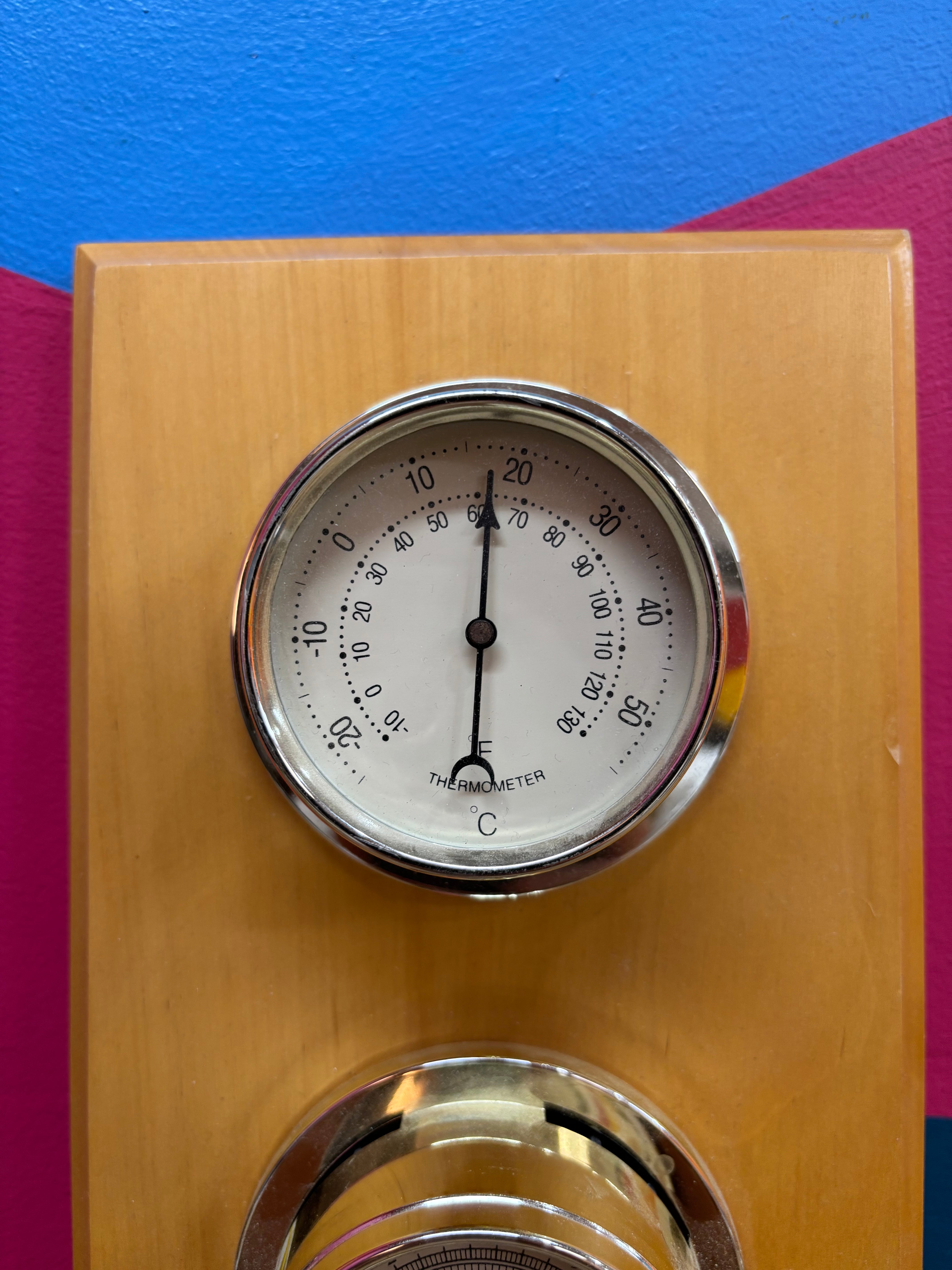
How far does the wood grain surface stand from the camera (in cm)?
47

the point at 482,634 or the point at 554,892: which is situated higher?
the point at 482,634

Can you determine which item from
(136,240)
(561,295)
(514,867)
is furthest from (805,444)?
(136,240)

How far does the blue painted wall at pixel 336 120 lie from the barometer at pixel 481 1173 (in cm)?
52

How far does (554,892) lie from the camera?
477 millimetres

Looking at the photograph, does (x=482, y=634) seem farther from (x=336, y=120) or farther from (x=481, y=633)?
(x=336, y=120)

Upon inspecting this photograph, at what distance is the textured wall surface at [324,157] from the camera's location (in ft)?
1.84

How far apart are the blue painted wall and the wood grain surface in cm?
10

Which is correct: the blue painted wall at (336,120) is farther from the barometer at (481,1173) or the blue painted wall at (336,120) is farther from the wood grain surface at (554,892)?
the barometer at (481,1173)

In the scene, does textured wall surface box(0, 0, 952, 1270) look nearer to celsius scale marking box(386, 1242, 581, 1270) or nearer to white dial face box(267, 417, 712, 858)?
white dial face box(267, 417, 712, 858)

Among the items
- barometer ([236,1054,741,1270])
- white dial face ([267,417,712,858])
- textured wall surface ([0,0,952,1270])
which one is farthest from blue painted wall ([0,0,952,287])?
barometer ([236,1054,741,1270])

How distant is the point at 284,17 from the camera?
0.57 m

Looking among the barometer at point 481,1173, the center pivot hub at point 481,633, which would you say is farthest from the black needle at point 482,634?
the barometer at point 481,1173

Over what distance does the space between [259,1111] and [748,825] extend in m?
0.31

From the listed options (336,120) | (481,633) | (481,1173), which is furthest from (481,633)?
(336,120)
